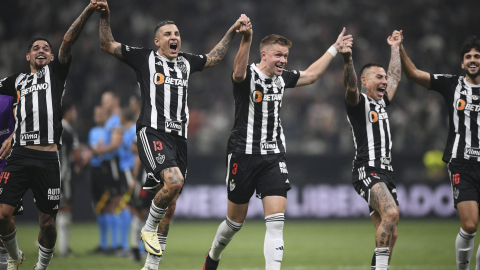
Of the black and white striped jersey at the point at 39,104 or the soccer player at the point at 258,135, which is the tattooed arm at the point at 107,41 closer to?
the black and white striped jersey at the point at 39,104

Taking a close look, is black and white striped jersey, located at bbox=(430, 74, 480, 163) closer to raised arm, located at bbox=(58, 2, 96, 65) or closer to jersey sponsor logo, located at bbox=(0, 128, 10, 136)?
raised arm, located at bbox=(58, 2, 96, 65)

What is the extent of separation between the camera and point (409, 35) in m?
20.6

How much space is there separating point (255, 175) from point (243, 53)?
1489 millimetres

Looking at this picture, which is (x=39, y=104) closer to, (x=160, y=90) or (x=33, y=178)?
(x=33, y=178)

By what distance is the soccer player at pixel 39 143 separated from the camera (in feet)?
21.3

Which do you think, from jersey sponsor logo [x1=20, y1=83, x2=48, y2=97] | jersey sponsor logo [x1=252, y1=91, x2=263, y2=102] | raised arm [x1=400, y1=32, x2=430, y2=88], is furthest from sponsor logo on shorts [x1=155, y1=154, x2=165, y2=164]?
raised arm [x1=400, y1=32, x2=430, y2=88]

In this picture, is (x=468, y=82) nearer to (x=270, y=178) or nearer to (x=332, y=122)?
(x=270, y=178)

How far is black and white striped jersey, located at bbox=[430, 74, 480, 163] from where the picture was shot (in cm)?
698

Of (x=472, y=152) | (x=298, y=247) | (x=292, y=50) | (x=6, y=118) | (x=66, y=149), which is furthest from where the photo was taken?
(x=292, y=50)

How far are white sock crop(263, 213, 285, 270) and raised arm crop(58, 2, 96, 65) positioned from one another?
3203mm

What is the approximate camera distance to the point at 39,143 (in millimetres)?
6602

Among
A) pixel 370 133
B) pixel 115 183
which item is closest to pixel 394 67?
pixel 370 133

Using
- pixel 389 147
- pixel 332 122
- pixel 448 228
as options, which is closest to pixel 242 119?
pixel 389 147

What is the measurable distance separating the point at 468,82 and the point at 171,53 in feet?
13.1
